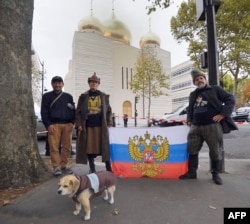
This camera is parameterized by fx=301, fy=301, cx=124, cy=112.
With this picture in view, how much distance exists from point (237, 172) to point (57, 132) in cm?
389

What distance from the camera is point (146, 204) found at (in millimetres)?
4305

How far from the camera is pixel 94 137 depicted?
564cm

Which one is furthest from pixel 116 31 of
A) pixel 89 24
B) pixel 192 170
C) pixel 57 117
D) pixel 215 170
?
pixel 215 170

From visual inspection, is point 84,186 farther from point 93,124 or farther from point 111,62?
point 111,62

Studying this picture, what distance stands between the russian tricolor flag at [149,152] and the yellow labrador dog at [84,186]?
172 cm

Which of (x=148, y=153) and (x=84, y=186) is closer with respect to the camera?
(x=84, y=186)

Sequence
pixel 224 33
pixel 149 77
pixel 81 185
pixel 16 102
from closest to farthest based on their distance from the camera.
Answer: pixel 81 185
pixel 16 102
pixel 224 33
pixel 149 77

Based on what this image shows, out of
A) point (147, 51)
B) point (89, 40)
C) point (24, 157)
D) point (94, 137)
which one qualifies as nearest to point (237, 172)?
point (94, 137)

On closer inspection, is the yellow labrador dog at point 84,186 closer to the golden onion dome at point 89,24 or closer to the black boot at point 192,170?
the black boot at point 192,170

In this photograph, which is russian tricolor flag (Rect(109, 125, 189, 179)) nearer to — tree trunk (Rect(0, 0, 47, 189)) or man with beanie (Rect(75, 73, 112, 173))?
man with beanie (Rect(75, 73, 112, 173))

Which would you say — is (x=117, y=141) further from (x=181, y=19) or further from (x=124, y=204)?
(x=181, y=19)

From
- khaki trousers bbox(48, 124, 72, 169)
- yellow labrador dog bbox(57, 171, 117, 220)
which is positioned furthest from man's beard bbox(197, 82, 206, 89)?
khaki trousers bbox(48, 124, 72, 169)

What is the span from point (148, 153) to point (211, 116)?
141 centimetres

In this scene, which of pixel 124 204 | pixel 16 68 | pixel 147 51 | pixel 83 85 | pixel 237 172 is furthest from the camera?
pixel 83 85
